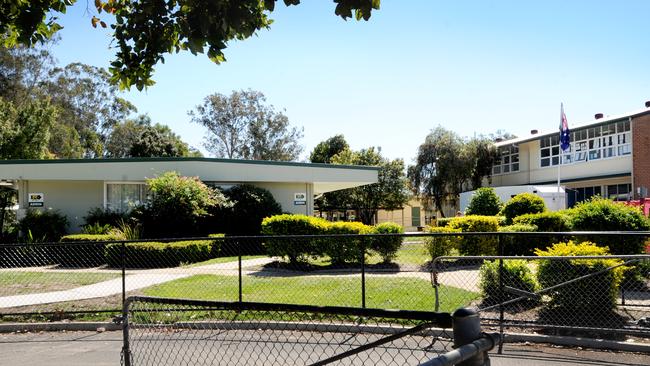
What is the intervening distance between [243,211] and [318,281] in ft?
38.5

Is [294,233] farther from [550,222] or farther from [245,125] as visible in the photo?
[245,125]

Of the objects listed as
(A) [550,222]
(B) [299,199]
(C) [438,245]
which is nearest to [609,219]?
(C) [438,245]

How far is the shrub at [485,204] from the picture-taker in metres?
27.2

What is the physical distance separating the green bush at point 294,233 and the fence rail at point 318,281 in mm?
110

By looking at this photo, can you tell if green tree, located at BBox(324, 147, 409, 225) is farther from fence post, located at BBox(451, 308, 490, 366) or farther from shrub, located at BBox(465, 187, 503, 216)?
fence post, located at BBox(451, 308, 490, 366)

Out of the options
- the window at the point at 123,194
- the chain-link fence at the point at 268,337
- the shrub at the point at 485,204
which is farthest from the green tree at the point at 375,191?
the chain-link fence at the point at 268,337

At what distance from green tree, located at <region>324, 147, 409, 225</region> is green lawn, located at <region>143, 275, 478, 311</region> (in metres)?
37.0

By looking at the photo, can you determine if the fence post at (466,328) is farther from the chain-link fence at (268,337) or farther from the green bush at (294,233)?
the green bush at (294,233)

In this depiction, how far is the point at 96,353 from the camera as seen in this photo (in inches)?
312

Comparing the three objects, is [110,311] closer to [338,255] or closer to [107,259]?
[338,255]

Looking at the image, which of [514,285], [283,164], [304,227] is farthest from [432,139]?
[514,285]

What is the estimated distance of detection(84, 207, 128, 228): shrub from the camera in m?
23.5

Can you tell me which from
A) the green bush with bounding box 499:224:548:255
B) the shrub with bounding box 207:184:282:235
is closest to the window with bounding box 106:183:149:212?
the shrub with bounding box 207:184:282:235

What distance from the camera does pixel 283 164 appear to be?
26.0 meters
